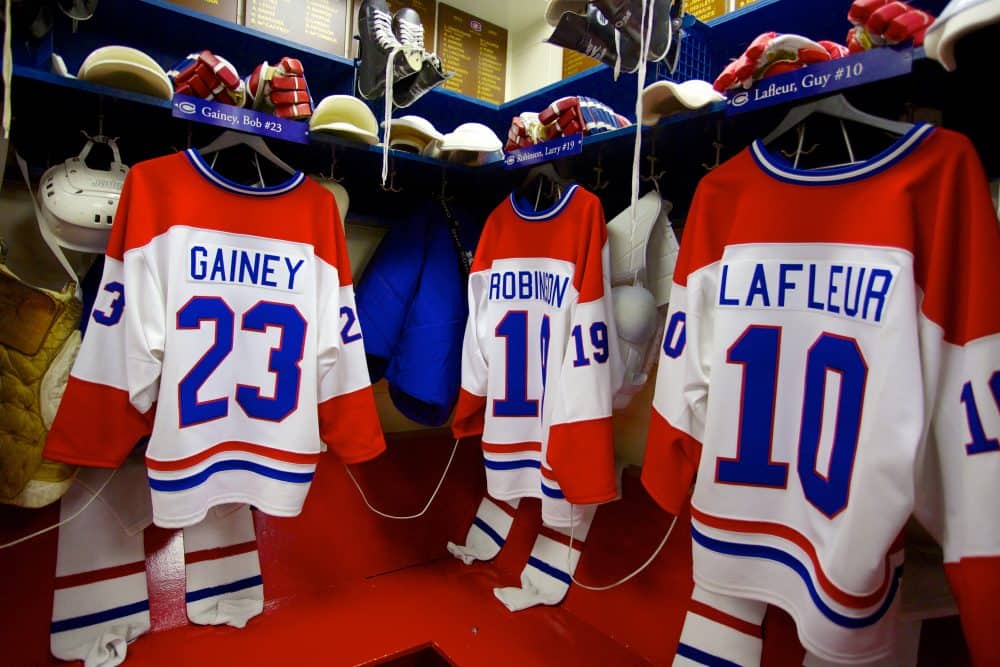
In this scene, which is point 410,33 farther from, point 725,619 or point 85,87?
point 725,619

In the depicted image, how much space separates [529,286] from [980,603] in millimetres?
974

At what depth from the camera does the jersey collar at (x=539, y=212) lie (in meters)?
1.33

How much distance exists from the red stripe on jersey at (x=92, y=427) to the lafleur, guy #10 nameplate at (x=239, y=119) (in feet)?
1.87

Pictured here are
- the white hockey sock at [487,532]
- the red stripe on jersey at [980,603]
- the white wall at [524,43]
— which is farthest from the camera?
the white wall at [524,43]

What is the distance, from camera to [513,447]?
1414 millimetres

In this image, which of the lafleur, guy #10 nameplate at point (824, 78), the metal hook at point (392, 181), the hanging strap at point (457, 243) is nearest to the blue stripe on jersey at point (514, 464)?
the hanging strap at point (457, 243)

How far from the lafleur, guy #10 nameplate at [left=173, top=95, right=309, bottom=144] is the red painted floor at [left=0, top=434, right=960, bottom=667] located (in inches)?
34.6

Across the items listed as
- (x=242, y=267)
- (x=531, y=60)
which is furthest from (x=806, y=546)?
(x=531, y=60)

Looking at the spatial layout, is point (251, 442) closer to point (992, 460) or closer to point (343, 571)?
point (343, 571)

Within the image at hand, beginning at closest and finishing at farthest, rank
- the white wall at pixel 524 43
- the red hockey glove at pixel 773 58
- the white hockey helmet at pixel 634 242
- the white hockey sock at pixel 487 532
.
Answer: the red hockey glove at pixel 773 58 < the white hockey helmet at pixel 634 242 < the white hockey sock at pixel 487 532 < the white wall at pixel 524 43

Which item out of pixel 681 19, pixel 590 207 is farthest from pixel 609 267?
pixel 681 19

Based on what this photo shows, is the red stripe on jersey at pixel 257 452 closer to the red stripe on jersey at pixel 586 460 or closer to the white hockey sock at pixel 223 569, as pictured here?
the white hockey sock at pixel 223 569

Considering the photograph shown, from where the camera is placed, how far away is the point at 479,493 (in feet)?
6.14

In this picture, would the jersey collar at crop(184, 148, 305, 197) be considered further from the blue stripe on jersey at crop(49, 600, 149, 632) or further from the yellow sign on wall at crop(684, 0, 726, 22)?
the yellow sign on wall at crop(684, 0, 726, 22)
